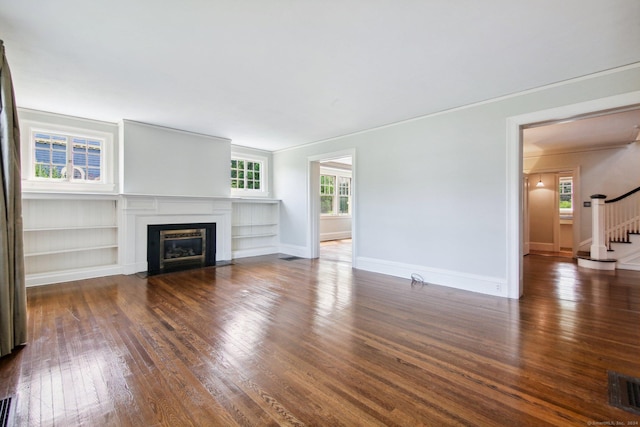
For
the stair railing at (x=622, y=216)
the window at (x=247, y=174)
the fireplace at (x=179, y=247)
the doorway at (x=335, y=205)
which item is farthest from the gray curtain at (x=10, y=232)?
the stair railing at (x=622, y=216)

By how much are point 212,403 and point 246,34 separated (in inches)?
109

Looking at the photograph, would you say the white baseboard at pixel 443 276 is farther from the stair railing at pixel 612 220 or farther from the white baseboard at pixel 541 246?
the white baseboard at pixel 541 246

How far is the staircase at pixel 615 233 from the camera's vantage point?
18.2ft

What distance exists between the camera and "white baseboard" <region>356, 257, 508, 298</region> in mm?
3775

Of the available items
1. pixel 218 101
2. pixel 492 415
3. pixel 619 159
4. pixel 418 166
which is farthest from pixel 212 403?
pixel 619 159

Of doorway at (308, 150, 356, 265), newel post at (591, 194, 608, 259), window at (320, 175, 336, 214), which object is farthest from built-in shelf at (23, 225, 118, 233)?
newel post at (591, 194, 608, 259)

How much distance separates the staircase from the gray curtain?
866 cm

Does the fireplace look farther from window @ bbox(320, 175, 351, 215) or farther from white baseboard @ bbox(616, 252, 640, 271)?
white baseboard @ bbox(616, 252, 640, 271)

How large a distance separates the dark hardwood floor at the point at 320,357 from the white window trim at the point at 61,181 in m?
1.64

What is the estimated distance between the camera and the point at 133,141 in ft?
16.2

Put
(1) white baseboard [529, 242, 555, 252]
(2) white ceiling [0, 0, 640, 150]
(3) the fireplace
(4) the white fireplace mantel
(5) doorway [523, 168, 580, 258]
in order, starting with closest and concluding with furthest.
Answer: (2) white ceiling [0, 0, 640, 150], (4) the white fireplace mantel, (3) the fireplace, (5) doorway [523, 168, 580, 258], (1) white baseboard [529, 242, 555, 252]

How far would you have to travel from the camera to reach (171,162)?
5430mm

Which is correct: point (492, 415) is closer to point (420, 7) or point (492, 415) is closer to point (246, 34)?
Answer: point (420, 7)

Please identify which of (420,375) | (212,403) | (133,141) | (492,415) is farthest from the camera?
(133,141)
